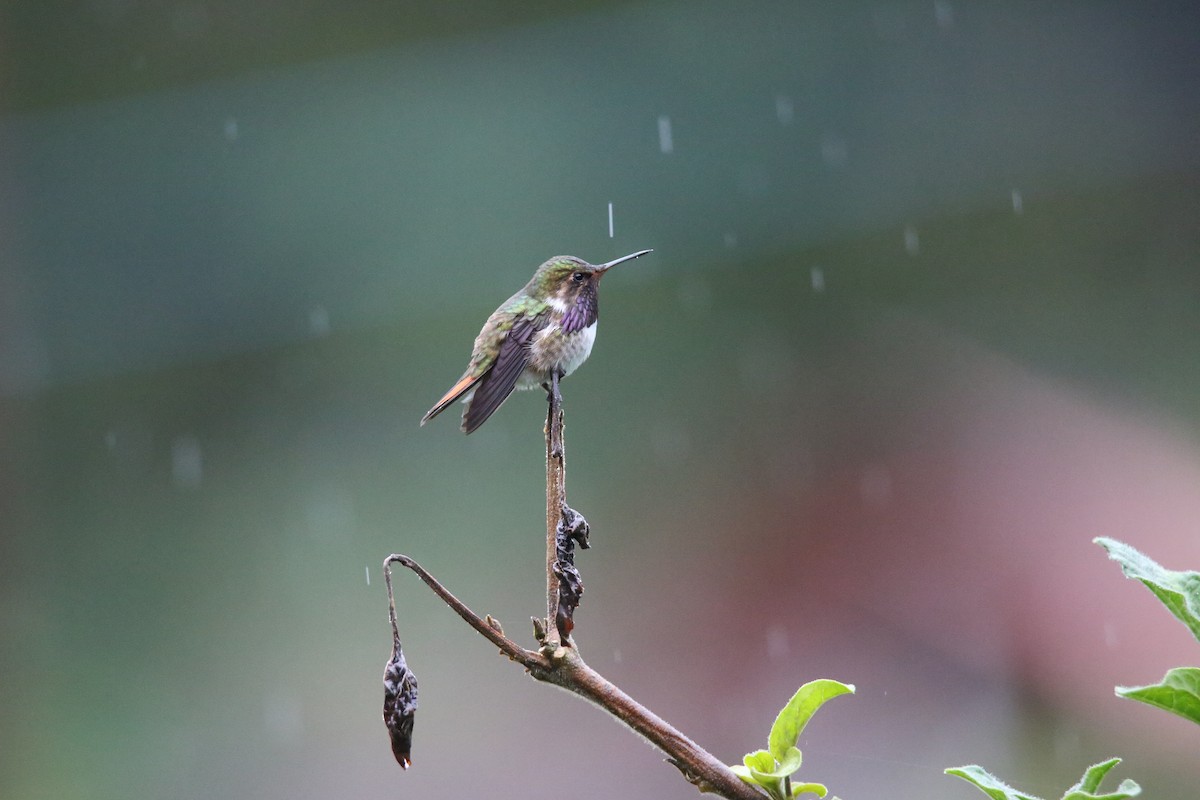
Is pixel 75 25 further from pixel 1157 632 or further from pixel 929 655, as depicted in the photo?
pixel 1157 632

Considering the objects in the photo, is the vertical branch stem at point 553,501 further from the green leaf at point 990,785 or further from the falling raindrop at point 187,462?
the falling raindrop at point 187,462

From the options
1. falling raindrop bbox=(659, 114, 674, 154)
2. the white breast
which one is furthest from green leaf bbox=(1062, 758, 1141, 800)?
falling raindrop bbox=(659, 114, 674, 154)

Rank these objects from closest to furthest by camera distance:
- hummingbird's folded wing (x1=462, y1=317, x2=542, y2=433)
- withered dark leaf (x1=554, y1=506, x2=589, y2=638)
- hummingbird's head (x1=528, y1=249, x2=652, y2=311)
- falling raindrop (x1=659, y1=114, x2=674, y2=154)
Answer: withered dark leaf (x1=554, y1=506, x2=589, y2=638) < hummingbird's folded wing (x1=462, y1=317, x2=542, y2=433) < hummingbird's head (x1=528, y1=249, x2=652, y2=311) < falling raindrop (x1=659, y1=114, x2=674, y2=154)

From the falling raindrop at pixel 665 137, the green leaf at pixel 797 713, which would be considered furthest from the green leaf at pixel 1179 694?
the falling raindrop at pixel 665 137

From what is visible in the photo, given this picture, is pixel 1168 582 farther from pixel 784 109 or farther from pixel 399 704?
pixel 784 109

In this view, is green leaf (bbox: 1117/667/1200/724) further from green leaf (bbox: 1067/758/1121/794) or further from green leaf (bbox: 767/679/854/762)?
green leaf (bbox: 767/679/854/762)

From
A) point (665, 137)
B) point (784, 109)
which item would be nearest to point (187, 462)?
point (665, 137)

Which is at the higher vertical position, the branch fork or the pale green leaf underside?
the branch fork
